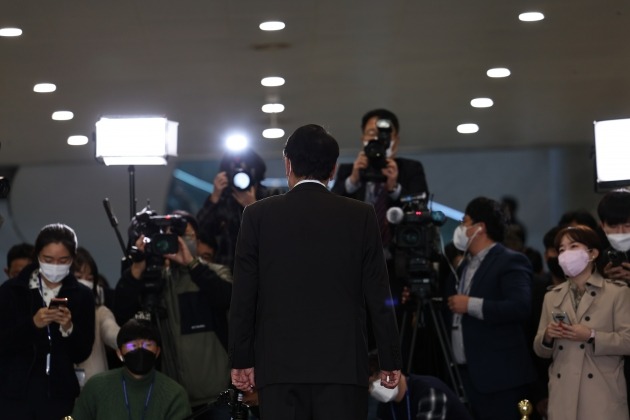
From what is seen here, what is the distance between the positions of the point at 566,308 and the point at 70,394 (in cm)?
232

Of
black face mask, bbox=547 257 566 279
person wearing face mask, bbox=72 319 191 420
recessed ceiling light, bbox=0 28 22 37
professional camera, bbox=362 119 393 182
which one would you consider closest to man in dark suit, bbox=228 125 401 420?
person wearing face mask, bbox=72 319 191 420

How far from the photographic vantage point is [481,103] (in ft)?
33.1

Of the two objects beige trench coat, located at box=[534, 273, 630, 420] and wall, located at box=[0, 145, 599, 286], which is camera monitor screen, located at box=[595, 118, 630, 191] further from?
wall, located at box=[0, 145, 599, 286]

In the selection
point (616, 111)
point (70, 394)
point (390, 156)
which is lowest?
point (70, 394)

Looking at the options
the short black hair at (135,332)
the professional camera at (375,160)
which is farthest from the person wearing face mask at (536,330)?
the short black hair at (135,332)

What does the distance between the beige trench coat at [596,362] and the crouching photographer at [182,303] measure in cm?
155

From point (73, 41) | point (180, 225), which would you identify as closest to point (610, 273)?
point (180, 225)

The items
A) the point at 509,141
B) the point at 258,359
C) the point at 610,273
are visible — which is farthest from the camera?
the point at 509,141

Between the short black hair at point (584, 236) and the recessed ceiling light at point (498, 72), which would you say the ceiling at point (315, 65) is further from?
the short black hair at point (584, 236)

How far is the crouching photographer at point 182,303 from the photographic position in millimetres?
6176

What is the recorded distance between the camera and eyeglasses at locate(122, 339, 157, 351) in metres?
5.93

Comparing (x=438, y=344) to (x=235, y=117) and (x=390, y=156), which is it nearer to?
(x=390, y=156)

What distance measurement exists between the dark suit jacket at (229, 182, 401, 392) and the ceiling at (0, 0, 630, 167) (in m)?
3.22

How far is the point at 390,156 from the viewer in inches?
267
